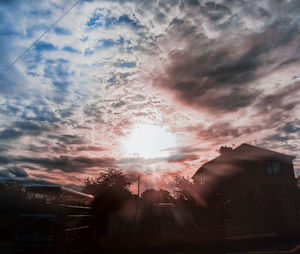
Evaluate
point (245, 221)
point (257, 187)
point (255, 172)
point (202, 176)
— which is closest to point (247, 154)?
point (255, 172)

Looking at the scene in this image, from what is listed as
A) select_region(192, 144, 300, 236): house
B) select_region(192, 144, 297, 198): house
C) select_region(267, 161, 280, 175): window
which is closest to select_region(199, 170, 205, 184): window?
select_region(192, 144, 300, 236): house

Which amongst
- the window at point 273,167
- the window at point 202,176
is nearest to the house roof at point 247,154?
the window at point 273,167

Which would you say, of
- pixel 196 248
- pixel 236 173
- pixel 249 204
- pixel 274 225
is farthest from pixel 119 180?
pixel 196 248

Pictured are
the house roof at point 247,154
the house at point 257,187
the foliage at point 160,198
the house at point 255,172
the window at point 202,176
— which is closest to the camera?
the house at point 257,187

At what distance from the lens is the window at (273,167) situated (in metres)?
31.1

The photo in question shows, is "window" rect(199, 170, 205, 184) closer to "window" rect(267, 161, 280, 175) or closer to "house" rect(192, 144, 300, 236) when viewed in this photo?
"house" rect(192, 144, 300, 236)

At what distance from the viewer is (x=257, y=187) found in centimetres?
2986

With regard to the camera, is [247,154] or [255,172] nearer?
[255,172]

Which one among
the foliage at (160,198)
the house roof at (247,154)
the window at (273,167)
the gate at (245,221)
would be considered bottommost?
the gate at (245,221)

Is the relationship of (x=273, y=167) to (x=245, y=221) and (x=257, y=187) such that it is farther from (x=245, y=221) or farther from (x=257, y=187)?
(x=245, y=221)

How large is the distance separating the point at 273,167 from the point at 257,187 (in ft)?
12.6

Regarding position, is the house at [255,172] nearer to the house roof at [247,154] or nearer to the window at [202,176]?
the house roof at [247,154]

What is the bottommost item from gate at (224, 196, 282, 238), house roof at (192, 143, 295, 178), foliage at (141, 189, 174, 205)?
gate at (224, 196, 282, 238)

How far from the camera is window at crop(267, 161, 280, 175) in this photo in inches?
1225
